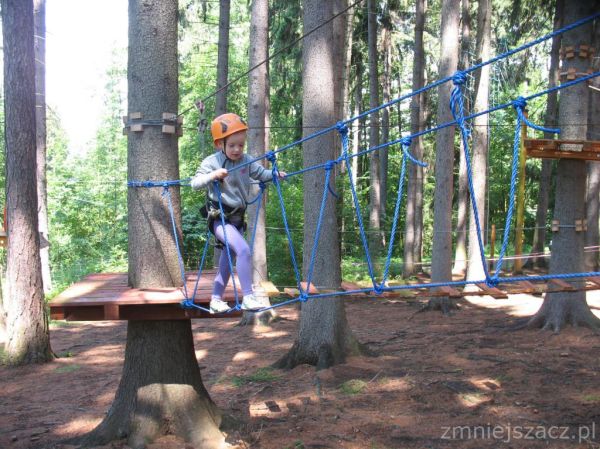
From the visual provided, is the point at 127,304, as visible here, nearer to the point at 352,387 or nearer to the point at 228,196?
the point at 228,196

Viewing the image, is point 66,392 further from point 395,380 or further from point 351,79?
point 351,79

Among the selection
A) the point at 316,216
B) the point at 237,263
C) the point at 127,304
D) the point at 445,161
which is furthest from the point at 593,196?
the point at 127,304

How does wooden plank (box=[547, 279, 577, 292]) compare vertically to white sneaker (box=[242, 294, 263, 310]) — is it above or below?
above

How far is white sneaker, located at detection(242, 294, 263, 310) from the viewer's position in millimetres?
3609

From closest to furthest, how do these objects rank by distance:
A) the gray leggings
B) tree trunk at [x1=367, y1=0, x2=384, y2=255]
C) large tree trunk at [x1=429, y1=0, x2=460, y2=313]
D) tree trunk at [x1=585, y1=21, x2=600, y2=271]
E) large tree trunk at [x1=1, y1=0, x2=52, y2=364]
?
the gray leggings → large tree trunk at [x1=1, y1=0, x2=52, y2=364] → large tree trunk at [x1=429, y1=0, x2=460, y2=313] → tree trunk at [x1=585, y1=21, x2=600, y2=271] → tree trunk at [x1=367, y1=0, x2=384, y2=255]

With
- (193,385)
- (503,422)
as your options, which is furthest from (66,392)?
(503,422)

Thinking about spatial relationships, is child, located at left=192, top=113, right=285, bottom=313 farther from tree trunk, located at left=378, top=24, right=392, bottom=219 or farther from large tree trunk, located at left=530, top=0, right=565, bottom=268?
tree trunk, located at left=378, top=24, right=392, bottom=219

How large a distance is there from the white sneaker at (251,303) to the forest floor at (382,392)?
4.43ft

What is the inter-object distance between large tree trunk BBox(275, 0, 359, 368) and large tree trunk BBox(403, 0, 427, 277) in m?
7.41


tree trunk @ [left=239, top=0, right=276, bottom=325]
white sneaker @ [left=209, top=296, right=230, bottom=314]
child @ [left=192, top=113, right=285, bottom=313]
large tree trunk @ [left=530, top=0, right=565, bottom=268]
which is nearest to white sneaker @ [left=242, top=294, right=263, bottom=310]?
child @ [left=192, top=113, right=285, bottom=313]

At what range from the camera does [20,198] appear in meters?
7.66

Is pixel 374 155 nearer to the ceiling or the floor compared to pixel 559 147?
nearer to the ceiling

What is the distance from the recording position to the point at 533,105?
848 inches

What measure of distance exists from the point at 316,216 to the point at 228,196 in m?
3.05
